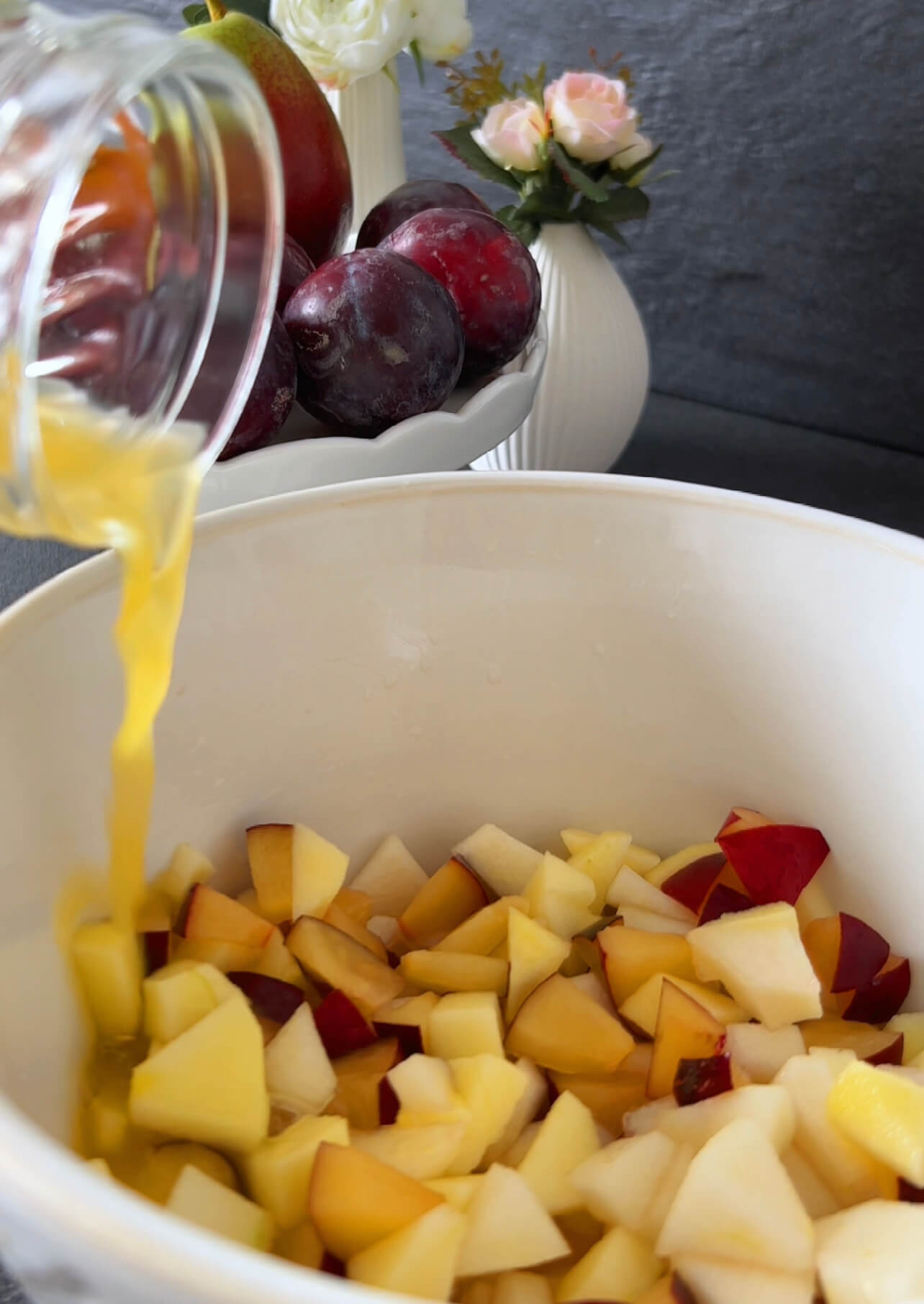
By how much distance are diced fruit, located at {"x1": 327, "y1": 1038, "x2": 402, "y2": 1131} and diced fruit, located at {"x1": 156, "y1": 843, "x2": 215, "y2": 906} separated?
0.38 ft

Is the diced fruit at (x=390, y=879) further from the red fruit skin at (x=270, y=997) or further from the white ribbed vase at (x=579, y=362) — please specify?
the white ribbed vase at (x=579, y=362)

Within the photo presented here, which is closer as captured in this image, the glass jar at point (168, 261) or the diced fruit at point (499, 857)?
the glass jar at point (168, 261)

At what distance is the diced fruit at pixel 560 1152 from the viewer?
0.53 meters

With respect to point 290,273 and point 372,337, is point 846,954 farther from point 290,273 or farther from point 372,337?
point 290,273

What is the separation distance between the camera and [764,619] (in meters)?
0.68

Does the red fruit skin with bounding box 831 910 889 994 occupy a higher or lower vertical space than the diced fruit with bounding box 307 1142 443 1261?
lower

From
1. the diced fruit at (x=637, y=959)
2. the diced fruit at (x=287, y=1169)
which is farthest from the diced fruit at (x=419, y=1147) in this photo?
the diced fruit at (x=637, y=959)

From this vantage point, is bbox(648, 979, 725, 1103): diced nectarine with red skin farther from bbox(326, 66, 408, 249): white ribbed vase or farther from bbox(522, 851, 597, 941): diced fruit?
bbox(326, 66, 408, 249): white ribbed vase

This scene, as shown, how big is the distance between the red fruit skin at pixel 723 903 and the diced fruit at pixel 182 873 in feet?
0.89

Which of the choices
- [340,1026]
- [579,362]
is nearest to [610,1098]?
[340,1026]

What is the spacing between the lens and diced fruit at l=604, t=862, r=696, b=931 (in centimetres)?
69

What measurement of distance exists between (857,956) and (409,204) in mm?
629

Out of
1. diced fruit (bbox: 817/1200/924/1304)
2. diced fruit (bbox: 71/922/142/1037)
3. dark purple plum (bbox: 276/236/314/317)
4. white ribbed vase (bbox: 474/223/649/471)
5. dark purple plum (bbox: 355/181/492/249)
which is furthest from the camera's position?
white ribbed vase (bbox: 474/223/649/471)

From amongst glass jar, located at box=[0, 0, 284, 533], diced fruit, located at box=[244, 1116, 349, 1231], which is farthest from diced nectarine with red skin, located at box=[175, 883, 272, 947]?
glass jar, located at box=[0, 0, 284, 533]
